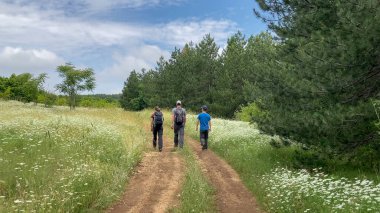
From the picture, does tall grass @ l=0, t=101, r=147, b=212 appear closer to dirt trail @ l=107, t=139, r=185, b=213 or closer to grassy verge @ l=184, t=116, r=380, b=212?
dirt trail @ l=107, t=139, r=185, b=213

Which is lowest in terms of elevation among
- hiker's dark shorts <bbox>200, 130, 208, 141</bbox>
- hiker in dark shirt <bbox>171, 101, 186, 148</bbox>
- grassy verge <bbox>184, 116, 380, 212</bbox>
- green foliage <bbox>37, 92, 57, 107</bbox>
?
grassy verge <bbox>184, 116, 380, 212</bbox>

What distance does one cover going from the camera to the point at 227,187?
11.0 m

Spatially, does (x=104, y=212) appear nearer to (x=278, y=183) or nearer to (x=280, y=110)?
(x=278, y=183)

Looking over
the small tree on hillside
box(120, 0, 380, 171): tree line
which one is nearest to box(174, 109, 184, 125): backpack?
box(120, 0, 380, 171): tree line

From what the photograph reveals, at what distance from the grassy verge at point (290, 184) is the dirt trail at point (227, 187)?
0.79ft

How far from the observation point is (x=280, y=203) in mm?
8391

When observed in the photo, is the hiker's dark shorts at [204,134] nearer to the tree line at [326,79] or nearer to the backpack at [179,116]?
the backpack at [179,116]

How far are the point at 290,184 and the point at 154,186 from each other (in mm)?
3829

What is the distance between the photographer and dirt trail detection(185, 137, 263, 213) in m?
9.04

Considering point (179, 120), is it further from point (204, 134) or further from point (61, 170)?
point (61, 170)

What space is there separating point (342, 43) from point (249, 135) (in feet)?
36.5

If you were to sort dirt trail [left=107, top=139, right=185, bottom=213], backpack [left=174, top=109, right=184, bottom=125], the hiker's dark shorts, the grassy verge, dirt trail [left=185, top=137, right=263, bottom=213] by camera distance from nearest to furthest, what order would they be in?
1. the grassy verge
2. dirt trail [left=107, top=139, right=185, bottom=213]
3. dirt trail [left=185, top=137, right=263, bottom=213]
4. backpack [left=174, top=109, right=184, bottom=125]
5. the hiker's dark shorts

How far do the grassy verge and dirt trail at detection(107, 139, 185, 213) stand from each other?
2.09m

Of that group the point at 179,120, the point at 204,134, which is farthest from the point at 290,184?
the point at 204,134
